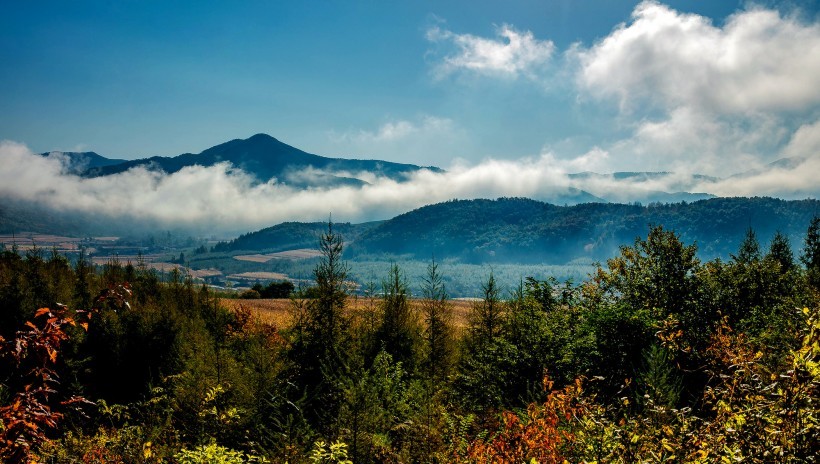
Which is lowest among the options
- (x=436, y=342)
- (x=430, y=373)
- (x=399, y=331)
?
(x=430, y=373)

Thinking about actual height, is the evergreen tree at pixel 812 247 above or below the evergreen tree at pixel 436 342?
above

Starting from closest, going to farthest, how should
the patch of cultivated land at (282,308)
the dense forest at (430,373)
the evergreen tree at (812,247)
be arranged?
the dense forest at (430,373) < the patch of cultivated land at (282,308) < the evergreen tree at (812,247)

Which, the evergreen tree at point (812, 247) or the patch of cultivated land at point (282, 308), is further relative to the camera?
the evergreen tree at point (812, 247)

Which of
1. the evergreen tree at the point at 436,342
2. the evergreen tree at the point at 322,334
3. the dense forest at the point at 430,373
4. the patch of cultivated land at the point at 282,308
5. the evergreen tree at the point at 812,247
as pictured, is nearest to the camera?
the dense forest at the point at 430,373

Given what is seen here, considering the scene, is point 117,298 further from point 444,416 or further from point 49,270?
point 49,270

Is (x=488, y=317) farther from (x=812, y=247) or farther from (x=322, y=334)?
(x=812, y=247)

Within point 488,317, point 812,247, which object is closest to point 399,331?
point 488,317

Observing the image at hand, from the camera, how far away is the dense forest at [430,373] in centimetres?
476

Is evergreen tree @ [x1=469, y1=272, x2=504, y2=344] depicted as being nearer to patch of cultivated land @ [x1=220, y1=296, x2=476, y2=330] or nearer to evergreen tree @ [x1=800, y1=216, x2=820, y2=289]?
patch of cultivated land @ [x1=220, y1=296, x2=476, y2=330]

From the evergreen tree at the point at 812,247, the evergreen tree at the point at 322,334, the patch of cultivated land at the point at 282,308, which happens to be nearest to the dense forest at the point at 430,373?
the evergreen tree at the point at 322,334

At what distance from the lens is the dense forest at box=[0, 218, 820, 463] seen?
476cm

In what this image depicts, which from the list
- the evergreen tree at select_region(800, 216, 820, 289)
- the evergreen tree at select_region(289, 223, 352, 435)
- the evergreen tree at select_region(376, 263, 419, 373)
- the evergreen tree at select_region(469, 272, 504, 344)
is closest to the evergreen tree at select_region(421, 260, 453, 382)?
the evergreen tree at select_region(376, 263, 419, 373)

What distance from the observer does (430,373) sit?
65.0ft

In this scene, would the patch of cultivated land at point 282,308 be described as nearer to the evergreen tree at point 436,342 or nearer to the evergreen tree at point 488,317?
the evergreen tree at point 488,317
